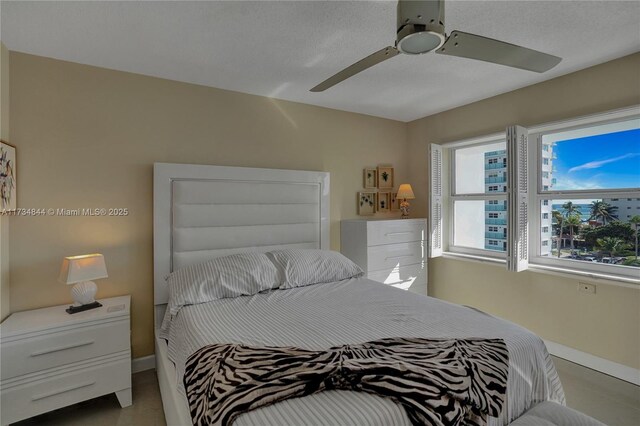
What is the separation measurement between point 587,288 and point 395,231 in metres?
1.64

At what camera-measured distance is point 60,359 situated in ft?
6.28

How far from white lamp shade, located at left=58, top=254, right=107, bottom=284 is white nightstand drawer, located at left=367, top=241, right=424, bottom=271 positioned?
225 centimetres

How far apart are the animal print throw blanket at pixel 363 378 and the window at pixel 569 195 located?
1897mm

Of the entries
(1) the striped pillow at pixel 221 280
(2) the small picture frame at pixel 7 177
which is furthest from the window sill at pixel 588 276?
(2) the small picture frame at pixel 7 177

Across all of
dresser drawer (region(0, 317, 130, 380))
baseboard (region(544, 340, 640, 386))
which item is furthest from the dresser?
dresser drawer (region(0, 317, 130, 380))

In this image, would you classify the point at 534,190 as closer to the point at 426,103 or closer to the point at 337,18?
the point at 426,103

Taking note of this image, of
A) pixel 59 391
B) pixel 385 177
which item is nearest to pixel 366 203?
pixel 385 177

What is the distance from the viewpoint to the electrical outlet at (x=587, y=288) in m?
2.53

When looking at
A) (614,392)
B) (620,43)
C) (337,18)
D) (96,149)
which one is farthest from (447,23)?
(614,392)

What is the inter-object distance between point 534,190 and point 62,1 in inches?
145

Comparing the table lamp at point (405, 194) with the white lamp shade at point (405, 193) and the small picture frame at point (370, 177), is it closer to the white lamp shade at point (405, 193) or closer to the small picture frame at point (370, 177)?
the white lamp shade at point (405, 193)

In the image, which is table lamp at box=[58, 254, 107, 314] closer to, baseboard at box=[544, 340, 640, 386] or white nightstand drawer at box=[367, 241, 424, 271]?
white nightstand drawer at box=[367, 241, 424, 271]

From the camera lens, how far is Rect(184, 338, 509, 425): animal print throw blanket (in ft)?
3.53

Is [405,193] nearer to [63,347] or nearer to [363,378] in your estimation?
[363,378]
